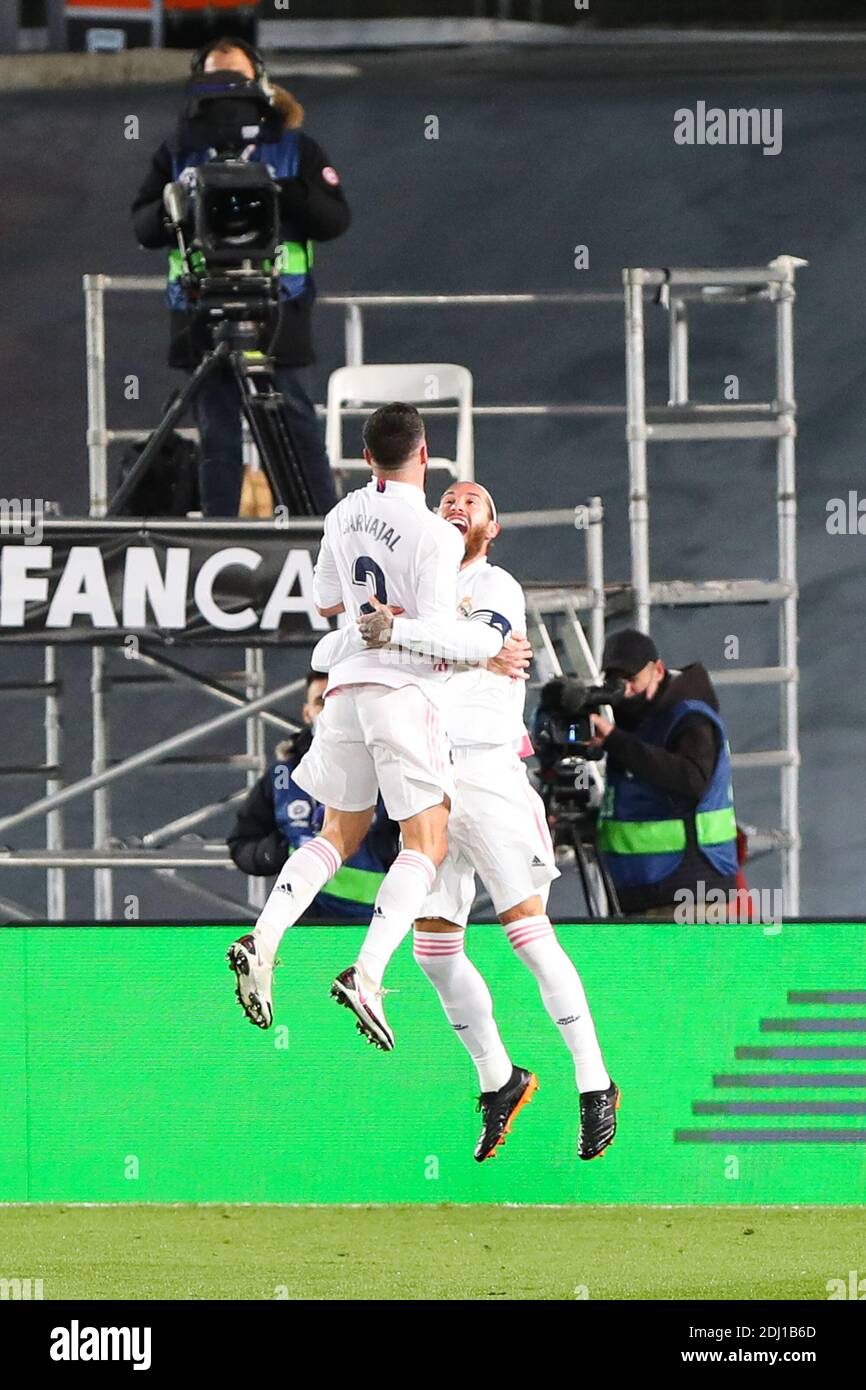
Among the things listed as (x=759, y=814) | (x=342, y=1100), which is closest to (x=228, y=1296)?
(x=342, y=1100)

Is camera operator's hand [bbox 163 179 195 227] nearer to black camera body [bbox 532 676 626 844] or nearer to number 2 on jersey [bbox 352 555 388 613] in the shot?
black camera body [bbox 532 676 626 844]

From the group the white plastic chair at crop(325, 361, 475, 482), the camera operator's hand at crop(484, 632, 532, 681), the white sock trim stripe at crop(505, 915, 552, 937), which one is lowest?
the white sock trim stripe at crop(505, 915, 552, 937)

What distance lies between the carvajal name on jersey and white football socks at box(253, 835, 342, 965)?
865 mm

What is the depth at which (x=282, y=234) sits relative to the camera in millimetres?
8820

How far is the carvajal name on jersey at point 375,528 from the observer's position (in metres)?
6.24

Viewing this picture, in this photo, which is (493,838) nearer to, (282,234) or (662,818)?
(662,818)

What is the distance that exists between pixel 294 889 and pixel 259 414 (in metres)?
2.67

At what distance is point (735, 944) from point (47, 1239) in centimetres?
250

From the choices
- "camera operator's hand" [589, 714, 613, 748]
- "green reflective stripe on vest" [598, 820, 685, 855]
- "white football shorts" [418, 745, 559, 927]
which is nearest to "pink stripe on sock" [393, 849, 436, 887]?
"white football shorts" [418, 745, 559, 927]

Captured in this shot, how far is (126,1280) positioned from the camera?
6625mm

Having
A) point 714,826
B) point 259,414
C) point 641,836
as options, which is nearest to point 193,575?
point 259,414

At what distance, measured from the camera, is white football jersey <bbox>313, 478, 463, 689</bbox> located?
6227 mm

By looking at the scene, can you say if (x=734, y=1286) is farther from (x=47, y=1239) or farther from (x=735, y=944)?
(x=47, y=1239)

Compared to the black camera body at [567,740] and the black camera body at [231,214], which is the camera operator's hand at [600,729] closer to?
the black camera body at [567,740]
